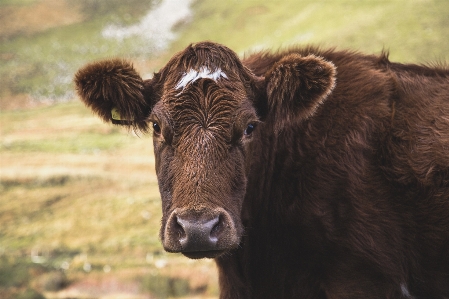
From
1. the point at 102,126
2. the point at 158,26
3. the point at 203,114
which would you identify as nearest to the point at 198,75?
the point at 203,114

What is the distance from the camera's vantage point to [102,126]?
98.2 ft

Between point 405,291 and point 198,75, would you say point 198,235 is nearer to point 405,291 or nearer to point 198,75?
point 198,75

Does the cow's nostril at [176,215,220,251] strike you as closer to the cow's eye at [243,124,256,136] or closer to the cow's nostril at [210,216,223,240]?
the cow's nostril at [210,216,223,240]

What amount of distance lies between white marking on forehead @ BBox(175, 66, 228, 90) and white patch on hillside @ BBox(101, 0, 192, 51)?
1568 inches

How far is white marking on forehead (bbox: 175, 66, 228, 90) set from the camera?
557 cm

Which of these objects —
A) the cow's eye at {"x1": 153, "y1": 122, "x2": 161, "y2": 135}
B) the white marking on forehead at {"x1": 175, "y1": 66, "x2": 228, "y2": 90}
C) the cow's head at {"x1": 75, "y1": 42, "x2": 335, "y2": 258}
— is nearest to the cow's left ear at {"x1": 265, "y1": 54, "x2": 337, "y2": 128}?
the cow's head at {"x1": 75, "y1": 42, "x2": 335, "y2": 258}

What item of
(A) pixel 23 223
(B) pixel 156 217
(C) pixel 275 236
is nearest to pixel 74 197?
(A) pixel 23 223

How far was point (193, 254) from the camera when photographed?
4902 millimetres

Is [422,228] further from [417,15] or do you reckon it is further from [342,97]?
[417,15]

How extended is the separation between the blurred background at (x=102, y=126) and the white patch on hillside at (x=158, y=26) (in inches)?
5.8

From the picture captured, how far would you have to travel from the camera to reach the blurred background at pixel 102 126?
1477 cm

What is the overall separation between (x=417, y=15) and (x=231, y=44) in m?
13.5

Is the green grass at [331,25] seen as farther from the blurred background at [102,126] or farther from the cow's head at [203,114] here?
the cow's head at [203,114]

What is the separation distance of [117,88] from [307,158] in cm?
217
